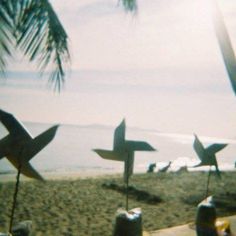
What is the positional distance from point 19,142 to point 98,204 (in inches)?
292

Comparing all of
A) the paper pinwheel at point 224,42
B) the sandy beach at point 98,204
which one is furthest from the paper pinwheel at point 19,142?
the paper pinwheel at point 224,42

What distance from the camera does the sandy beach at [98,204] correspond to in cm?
835

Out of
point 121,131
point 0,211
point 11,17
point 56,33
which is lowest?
point 0,211

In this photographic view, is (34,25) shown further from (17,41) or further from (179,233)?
(179,233)

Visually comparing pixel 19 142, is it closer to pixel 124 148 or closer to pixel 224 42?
pixel 124 148

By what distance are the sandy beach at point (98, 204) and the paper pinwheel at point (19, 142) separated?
14.0ft

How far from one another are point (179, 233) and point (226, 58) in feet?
11.4

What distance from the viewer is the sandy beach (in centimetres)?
835

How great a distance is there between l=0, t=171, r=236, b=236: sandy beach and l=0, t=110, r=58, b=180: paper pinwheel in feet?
14.0

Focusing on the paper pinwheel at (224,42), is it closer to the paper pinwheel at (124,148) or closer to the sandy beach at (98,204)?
the paper pinwheel at (124,148)

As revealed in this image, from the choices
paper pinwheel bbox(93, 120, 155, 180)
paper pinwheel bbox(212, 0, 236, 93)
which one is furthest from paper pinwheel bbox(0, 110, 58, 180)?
paper pinwheel bbox(212, 0, 236, 93)

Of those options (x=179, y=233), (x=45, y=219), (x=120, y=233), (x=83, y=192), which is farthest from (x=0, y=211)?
(x=120, y=233)

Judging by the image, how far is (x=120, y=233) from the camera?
4703 mm

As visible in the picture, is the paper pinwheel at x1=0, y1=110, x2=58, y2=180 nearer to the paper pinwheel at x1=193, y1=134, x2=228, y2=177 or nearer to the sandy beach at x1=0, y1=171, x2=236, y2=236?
the paper pinwheel at x1=193, y1=134, x2=228, y2=177
